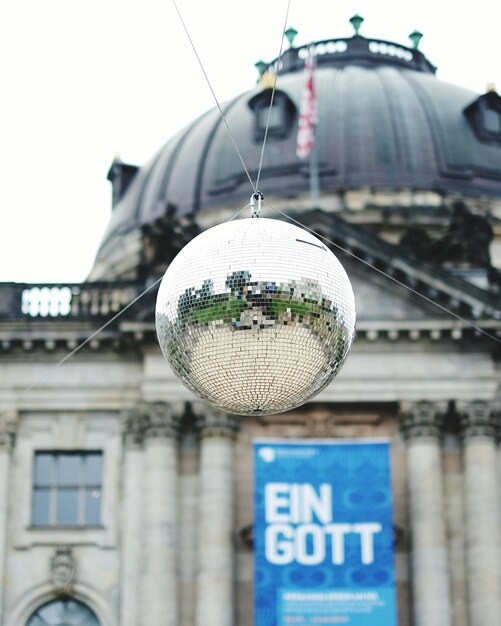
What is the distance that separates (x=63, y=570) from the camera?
107 ft

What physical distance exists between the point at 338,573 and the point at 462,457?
3636 millimetres

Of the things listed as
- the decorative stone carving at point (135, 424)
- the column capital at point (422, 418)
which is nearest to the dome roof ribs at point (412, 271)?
the column capital at point (422, 418)

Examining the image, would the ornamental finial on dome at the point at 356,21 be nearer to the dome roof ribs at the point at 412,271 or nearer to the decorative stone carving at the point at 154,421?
the dome roof ribs at the point at 412,271

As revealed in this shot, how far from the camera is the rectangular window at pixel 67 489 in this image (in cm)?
3303

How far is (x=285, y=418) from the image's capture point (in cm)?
3316

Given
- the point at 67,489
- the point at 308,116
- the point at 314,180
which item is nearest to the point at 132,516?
the point at 67,489

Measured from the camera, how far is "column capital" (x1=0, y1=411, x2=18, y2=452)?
33.2 meters

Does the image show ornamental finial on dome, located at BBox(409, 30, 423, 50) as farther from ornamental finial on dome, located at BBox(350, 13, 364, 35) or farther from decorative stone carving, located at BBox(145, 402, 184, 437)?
decorative stone carving, located at BBox(145, 402, 184, 437)

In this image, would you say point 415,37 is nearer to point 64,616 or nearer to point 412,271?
point 412,271

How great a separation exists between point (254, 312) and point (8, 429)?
24.8 m

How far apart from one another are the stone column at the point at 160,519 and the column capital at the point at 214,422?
41 centimetres

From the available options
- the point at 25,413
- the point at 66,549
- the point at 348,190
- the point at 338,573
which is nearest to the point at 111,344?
the point at 25,413

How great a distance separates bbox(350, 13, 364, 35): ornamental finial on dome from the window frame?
2267 centimetres

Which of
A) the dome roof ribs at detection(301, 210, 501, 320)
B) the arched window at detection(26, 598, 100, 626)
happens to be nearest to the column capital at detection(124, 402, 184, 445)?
the arched window at detection(26, 598, 100, 626)
